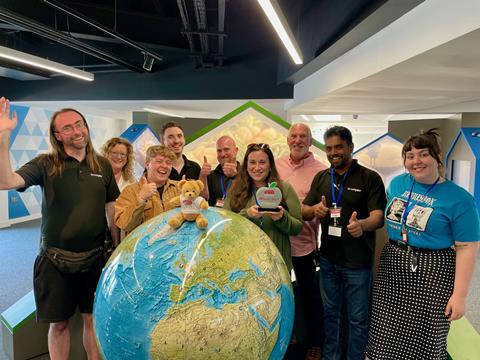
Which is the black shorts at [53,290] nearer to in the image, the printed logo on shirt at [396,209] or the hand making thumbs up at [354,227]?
the hand making thumbs up at [354,227]

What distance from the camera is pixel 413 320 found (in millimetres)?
1767

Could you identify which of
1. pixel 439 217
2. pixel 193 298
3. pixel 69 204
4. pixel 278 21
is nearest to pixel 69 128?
pixel 69 204

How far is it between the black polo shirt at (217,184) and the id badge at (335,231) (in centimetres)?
82

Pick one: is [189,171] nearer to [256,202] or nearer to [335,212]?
[256,202]

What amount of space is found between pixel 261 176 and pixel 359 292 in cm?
91

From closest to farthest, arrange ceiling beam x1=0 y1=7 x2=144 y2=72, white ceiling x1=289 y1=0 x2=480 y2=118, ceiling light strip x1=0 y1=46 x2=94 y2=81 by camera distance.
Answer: white ceiling x1=289 y1=0 x2=480 y2=118 < ceiling beam x1=0 y1=7 x2=144 y2=72 < ceiling light strip x1=0 y1=46 x2=94 y2=81

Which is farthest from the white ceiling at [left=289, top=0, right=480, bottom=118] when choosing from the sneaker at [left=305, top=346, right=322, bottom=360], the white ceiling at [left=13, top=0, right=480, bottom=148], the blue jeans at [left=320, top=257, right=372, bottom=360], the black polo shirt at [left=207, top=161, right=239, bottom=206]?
the sneaker at [left=305, top=346, right=322, bottom=360]

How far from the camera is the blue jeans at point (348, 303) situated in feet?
6.66

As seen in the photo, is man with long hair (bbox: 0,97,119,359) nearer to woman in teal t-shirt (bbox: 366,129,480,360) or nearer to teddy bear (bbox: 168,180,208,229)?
teddy bear (bbox: 168,180,208,229)

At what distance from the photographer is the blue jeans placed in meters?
2.03

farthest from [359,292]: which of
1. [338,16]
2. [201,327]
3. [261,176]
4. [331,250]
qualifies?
[338,16]

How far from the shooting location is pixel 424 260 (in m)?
1.72

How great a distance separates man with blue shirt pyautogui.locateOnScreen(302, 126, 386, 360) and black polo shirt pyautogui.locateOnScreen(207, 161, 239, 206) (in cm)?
65

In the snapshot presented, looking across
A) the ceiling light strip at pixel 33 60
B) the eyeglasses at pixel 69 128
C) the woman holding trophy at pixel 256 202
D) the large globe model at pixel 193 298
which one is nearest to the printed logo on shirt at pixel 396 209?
the woman holding trophy at pixel 256 202
